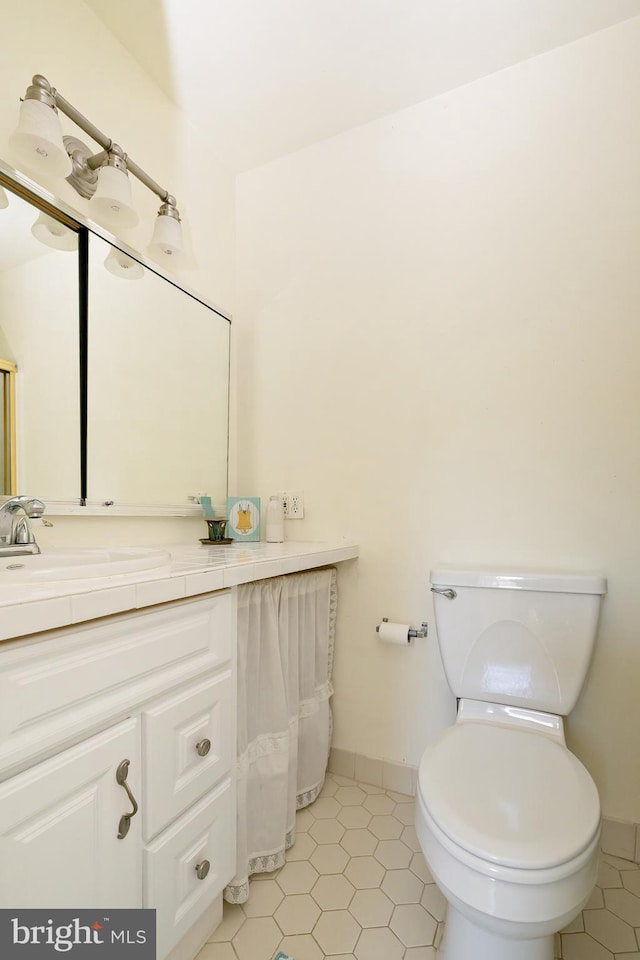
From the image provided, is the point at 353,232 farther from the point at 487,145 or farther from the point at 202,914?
the point at 202,914

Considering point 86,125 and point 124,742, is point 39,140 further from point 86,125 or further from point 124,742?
point 124,742

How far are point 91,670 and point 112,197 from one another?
3.61 ft

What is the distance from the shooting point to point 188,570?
86 centimetres

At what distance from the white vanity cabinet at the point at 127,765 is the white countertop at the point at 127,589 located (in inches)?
1.7

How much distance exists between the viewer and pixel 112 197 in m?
1.13

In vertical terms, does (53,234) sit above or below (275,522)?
above

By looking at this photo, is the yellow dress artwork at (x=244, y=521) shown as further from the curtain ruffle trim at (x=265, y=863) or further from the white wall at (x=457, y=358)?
the curtain ruffle trim at (x=265, y=863)

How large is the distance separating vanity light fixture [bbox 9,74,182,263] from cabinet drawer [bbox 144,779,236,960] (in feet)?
4.57

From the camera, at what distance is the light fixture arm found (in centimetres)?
97

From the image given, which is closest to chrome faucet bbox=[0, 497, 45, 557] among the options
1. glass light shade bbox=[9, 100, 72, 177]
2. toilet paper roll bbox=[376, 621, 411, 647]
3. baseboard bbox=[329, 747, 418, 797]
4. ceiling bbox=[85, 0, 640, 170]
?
glass light shade bbox=[9, 100, 72, 177]

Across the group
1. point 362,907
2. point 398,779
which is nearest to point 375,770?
point 398,779

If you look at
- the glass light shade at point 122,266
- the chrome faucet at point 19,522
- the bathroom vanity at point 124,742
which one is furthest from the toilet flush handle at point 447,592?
the glass light shade at point 122,266

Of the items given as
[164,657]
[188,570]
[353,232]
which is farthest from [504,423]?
[164,657]

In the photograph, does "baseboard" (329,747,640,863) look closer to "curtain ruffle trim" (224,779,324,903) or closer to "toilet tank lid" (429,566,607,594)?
A: "curtain ruffle trim" (224,779,324,903)
